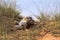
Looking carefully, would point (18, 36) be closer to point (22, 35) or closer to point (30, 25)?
point (22, 35)

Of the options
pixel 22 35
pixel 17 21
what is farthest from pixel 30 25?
pixel 22 35

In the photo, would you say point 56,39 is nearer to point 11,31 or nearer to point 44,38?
point 44,38

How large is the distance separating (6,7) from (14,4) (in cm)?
31

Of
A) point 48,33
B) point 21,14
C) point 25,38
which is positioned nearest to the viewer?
point 25,38

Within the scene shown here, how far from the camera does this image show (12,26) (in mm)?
5949

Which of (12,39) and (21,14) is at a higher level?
(21,14)

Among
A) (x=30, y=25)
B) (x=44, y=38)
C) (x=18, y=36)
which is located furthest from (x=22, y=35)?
(x=30, y=25)

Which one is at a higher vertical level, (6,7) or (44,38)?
(6,7)

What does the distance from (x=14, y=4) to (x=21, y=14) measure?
540mm

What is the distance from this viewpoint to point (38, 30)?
5.61 meters

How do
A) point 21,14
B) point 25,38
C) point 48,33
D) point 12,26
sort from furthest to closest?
point 21,14 → point 12,26 → point 48,33 → point 25,38

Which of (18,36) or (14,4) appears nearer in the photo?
(18,36)

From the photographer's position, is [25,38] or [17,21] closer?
[25,38]

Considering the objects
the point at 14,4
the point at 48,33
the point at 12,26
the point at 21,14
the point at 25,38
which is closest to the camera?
the point at 25,38
